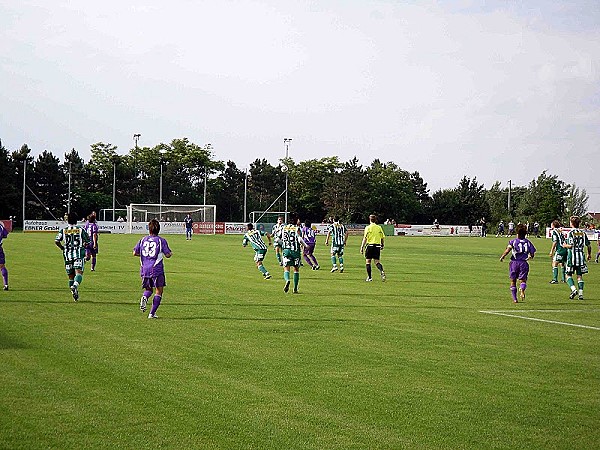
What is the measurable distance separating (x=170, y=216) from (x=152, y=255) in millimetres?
63882

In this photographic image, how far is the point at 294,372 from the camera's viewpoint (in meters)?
9.52

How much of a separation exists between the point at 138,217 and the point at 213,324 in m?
65.5

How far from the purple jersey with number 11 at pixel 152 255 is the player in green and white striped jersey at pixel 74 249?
3142 mm

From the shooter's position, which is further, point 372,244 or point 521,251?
point 372,244

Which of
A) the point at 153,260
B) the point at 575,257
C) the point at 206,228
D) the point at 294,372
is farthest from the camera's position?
the point at 206,228

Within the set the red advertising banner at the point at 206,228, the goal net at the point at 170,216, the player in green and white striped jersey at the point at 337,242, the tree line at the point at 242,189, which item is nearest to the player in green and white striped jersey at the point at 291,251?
the player in green and white striped jersey at the point at 337,242

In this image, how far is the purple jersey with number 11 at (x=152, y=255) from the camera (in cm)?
1422

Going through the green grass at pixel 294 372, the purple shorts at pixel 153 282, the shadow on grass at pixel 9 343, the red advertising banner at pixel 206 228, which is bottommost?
the green grass at pixel 294 372

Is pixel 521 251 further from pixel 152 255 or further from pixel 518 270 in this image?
pixel 152 255

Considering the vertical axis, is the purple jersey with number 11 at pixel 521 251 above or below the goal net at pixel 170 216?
below

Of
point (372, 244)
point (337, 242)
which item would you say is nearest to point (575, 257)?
point (372, 244)

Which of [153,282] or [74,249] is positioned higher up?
[74,249]

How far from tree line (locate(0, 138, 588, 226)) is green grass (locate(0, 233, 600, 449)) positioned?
7563cm

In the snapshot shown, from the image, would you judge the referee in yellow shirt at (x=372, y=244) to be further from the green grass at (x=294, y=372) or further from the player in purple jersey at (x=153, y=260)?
the player in purple jersey at (x=153, y=260)
